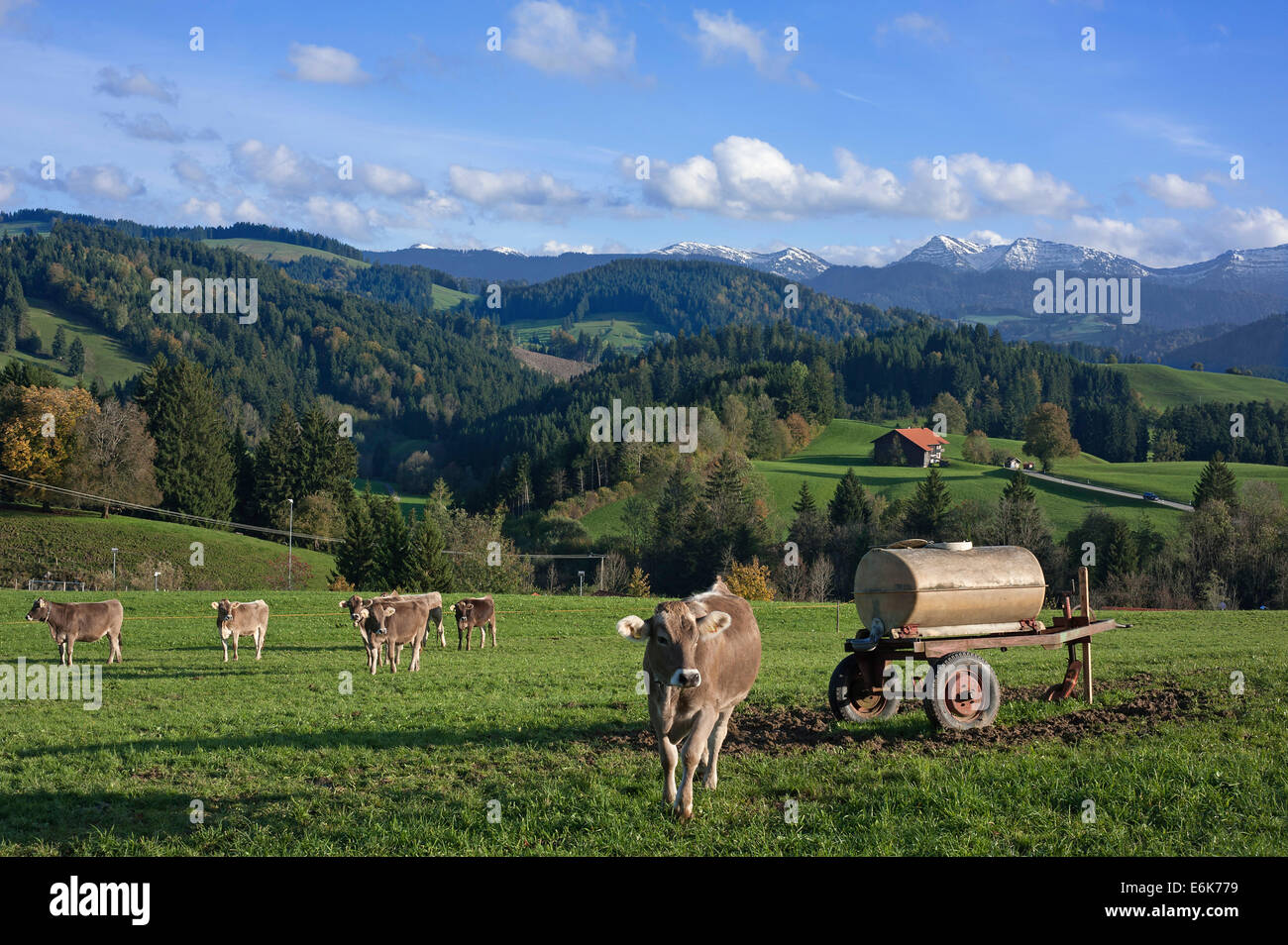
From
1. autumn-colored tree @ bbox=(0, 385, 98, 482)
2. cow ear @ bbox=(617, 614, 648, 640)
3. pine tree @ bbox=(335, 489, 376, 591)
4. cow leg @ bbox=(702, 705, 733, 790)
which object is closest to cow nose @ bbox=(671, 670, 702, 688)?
cow ear @ bbox=(617, 614, 648, 640)

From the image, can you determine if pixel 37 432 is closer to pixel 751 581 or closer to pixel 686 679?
pixel 751 581

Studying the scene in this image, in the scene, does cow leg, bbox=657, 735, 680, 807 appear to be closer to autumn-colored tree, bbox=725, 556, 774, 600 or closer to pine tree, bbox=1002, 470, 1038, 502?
autumn-colored tree, bbox=725, 556, 774, 600

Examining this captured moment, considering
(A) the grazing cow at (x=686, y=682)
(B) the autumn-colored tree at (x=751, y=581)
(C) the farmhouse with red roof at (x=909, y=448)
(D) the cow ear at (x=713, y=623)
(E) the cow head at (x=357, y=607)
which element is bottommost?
(B) the autumn-colored tree at (x=751, y=581)

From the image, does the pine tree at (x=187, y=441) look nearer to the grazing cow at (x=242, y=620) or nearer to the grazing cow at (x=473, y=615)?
the grazing cow at (x=473, y=615)

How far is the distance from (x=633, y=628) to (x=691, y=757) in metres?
1.50

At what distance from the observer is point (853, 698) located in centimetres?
1398

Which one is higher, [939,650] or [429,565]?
[939,650]

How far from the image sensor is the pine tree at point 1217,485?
9988cm

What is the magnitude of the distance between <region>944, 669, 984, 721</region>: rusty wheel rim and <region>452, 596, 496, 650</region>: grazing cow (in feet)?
64.8

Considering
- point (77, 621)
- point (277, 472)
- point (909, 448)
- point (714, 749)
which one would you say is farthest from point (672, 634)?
point (909, 448)

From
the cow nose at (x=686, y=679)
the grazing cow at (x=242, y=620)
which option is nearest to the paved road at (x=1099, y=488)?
the grazing cow at (x=242, y=620)

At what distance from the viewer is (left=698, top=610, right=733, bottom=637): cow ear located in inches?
397

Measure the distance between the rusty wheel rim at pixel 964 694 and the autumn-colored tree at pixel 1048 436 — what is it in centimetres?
12494
